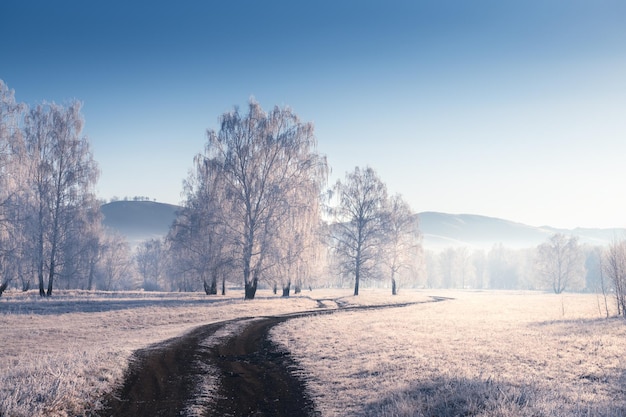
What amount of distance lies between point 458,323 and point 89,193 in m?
37.4

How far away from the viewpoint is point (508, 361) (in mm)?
13328

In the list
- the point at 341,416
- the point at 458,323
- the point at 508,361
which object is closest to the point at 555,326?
the point at 458,323

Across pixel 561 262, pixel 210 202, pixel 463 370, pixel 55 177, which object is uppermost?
pixel 55 177

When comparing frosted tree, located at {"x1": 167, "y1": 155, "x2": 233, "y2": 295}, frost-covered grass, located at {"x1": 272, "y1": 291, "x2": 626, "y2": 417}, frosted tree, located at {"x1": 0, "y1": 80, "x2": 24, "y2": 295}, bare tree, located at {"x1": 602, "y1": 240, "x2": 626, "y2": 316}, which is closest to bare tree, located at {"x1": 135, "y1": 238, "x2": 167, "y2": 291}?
frosted tree, located at {"x1": 167, "y1": 155, "x2": 233, "y2": 295}

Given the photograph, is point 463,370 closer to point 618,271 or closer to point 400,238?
point 618,271

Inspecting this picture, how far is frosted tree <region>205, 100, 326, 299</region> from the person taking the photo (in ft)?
120

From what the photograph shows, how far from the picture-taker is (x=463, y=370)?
1190cm

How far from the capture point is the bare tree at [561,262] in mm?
92062

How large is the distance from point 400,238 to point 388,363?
4511 cm

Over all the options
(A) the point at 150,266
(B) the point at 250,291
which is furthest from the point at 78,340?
(A) the point at 150,266

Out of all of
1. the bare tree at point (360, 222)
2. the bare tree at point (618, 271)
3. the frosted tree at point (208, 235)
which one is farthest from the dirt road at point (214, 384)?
the bare tree at point (360, 222)

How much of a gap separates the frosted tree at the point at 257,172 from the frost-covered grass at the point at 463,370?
15817 mm

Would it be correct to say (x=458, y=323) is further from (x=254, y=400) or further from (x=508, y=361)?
(x=254, y=400)

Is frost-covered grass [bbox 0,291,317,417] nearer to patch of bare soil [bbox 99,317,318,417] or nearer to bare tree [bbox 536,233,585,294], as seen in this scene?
patch of bare soil [bbox 99,317,318,417]
